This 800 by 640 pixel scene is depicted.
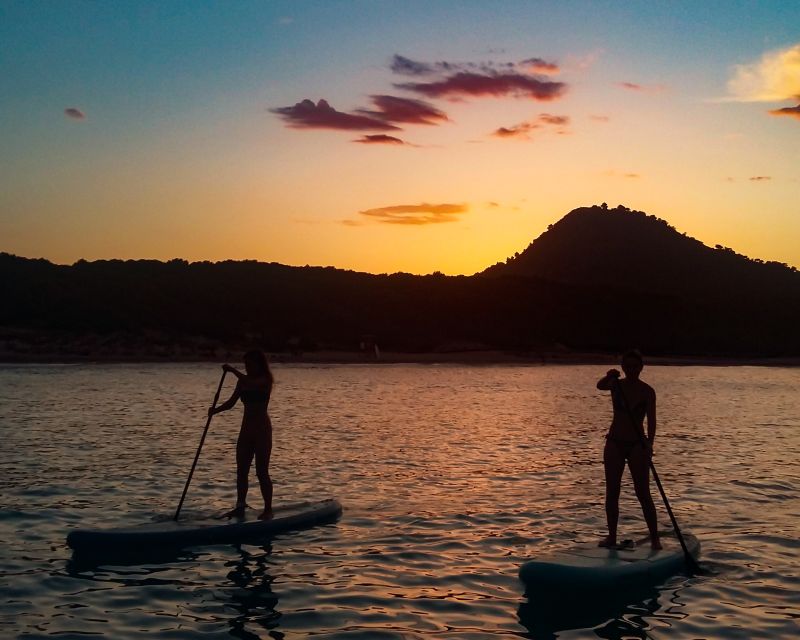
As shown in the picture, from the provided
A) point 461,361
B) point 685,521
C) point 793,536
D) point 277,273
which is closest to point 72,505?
point 685,521

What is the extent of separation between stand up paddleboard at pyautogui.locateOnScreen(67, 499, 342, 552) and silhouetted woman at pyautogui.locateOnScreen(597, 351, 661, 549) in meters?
3.97

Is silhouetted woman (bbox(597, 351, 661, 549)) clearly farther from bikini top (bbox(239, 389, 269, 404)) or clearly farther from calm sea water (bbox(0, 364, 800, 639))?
bikini top (bbox(239, 389, 269, 404))

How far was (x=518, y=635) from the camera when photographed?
7879 millimetres

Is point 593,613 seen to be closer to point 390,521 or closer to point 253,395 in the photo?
point 390,521

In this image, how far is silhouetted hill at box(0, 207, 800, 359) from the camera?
70500 millimetres

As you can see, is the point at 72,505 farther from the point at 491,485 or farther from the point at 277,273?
the point at 277,273

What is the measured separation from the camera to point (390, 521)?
487 inches

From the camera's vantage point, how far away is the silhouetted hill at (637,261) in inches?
5305

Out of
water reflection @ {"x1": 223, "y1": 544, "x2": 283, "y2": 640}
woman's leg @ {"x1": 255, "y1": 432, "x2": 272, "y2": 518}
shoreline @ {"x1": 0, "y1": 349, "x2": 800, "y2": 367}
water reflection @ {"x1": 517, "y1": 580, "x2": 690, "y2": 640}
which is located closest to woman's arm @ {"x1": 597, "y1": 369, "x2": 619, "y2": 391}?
water reflection @ {"x1": 517, "y1": 580, "x2": 690, "y2": 640}

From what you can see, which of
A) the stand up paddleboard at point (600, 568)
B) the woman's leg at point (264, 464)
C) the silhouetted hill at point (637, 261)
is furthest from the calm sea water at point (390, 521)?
the silhouetted hill at point (637, 261)

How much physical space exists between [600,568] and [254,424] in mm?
4791

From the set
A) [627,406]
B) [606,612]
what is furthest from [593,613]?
[627,406]

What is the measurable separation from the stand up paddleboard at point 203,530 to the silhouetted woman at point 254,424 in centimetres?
24

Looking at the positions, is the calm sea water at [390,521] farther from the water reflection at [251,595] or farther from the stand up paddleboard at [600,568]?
the stand up paddleboard at [600,568]
